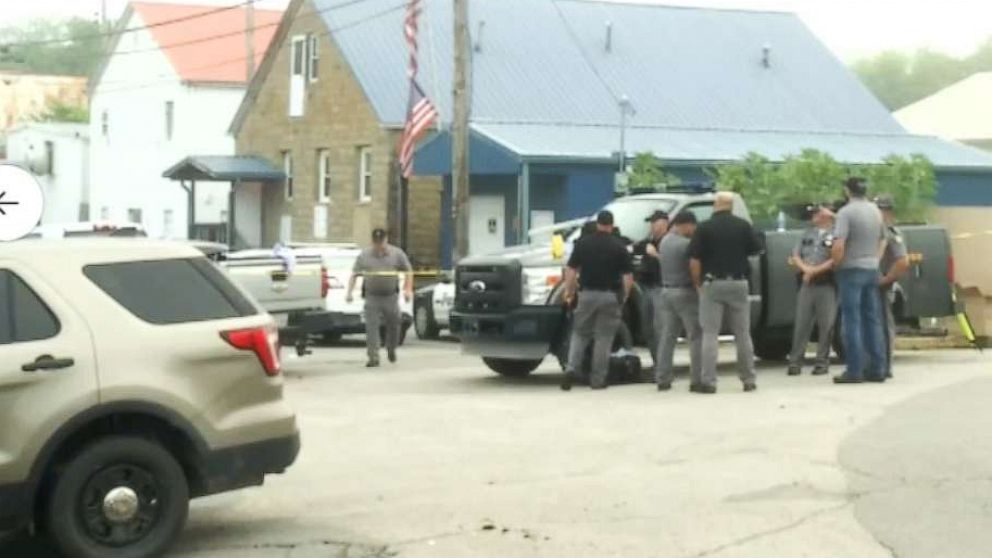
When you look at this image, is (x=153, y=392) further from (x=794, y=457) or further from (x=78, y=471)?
(x=794, y=457)

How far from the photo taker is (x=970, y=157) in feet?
143

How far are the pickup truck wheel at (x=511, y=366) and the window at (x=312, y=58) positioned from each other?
27.4m

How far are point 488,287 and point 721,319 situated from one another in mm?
2714

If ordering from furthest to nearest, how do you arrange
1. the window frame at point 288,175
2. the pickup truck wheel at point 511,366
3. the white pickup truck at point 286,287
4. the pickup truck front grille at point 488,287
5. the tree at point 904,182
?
the window frame at point 288,175
the tree at point 904,182
the white pickup truck at point 286,287
the pickup truck wheel at point 511,366
the pickup truck front grille at point 488,287

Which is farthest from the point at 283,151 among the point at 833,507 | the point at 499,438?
the point at 833,507

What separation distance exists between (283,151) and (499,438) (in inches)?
1406

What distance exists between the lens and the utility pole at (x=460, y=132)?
97.1ft

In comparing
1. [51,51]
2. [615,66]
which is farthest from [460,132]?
[51,51]

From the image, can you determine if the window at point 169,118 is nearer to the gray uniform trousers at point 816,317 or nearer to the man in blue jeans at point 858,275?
the gray uniform trousers at point 816,317

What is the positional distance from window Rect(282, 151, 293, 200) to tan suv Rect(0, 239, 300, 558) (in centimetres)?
3893

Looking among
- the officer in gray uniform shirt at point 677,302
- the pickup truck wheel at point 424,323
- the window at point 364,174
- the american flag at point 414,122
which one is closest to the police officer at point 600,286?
the officer in gray uniform shirt at point 677,302

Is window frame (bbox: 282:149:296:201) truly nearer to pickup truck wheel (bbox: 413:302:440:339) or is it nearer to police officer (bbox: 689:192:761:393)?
pickup truck wheel (bbox: 413:302:440:339)

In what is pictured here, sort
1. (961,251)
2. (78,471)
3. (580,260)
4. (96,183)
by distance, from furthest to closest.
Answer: (96,183), (961,251), (580,260), (78,471)

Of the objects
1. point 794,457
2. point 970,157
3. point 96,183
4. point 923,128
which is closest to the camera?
point 794,457
